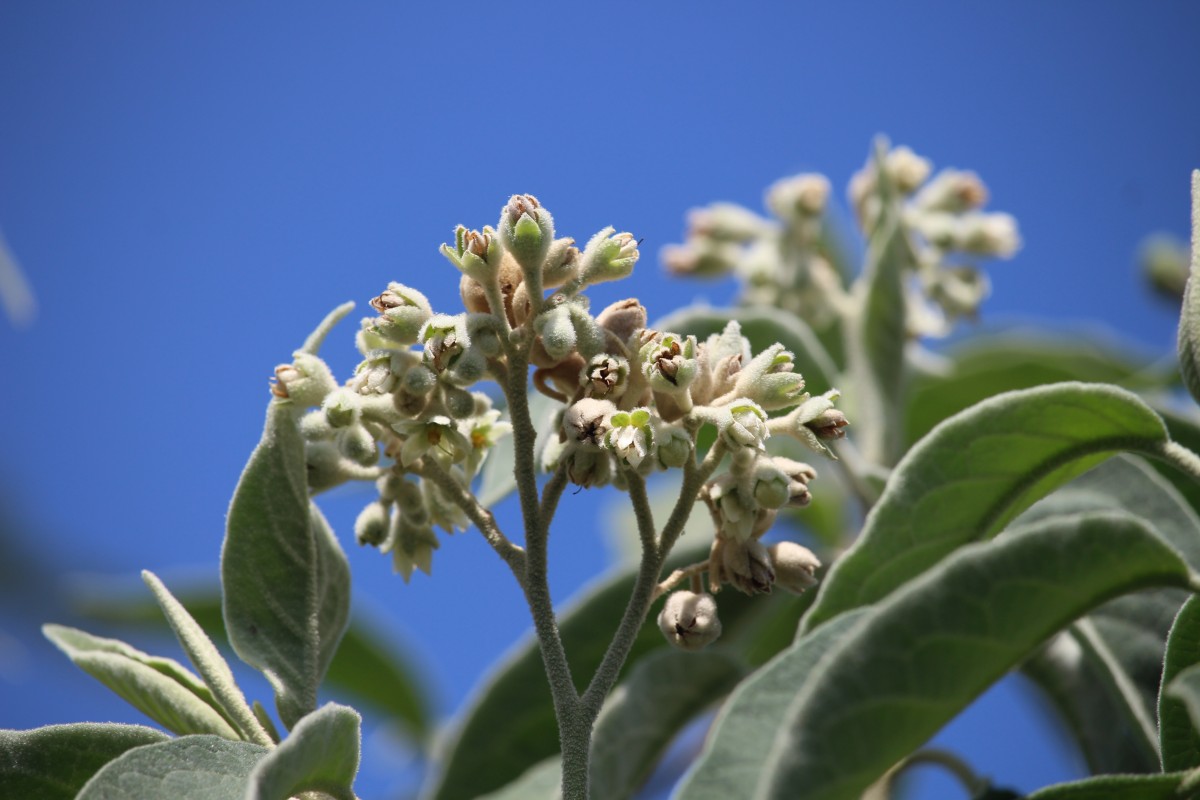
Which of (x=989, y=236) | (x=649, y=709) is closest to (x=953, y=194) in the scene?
(x=989, y=236)

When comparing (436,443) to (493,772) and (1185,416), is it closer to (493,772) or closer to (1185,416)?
(493,772)

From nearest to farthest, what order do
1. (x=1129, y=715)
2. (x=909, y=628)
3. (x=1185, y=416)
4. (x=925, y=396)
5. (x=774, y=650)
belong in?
1. (x=909, y=628)
2. (x=1129, y=715)
3. (x=1185, y=416)
4. (x=774, y=650)
5. (x=925, y=396)

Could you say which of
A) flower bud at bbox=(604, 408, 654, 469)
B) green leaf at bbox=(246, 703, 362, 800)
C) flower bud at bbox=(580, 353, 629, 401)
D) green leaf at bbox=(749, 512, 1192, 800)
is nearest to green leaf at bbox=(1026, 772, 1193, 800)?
green leaf at bbox=(749, 512, 1192, 800)

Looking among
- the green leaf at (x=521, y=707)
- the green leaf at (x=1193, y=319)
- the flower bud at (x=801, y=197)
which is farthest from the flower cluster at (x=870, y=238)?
the green leaf at (x=1193, y=319)

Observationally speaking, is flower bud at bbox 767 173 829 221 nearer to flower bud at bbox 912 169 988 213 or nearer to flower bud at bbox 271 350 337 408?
flower bud at bbox 912 169 988 213

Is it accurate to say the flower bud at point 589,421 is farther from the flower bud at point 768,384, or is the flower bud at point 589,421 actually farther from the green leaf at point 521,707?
the green leaf at point 521,707

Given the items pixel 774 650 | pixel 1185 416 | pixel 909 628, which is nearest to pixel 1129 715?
pixel 1185 416
